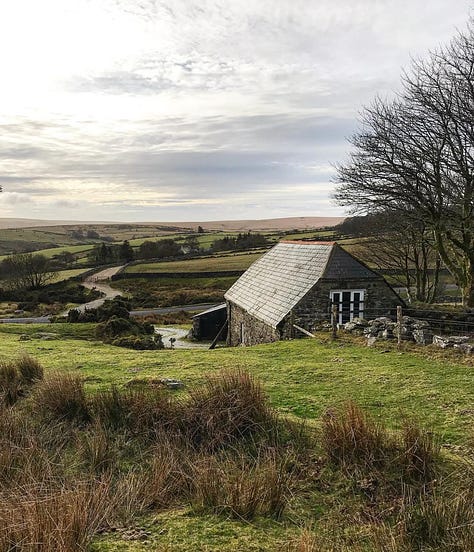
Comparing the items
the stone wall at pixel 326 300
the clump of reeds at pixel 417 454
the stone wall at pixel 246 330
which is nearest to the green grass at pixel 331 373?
the clump of reeds at pixel 417 454

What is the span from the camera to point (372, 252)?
3547cm

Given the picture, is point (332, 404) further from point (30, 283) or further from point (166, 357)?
point (30, 283)

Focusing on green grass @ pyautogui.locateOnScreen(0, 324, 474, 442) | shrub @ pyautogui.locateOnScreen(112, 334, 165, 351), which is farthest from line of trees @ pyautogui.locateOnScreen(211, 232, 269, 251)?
green grass @ pyautogui.locateOnScreen(0, 324, 474, 442)

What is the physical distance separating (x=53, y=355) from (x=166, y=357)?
4882 millimetres

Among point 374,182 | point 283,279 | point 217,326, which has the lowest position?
point 217,326

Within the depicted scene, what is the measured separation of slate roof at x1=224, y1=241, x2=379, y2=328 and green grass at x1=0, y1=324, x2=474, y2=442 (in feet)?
12.0

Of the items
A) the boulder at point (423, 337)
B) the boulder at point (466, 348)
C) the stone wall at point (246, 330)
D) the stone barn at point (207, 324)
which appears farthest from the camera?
the stone barn at point (207, 324)

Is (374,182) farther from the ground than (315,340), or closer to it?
farther from the ground

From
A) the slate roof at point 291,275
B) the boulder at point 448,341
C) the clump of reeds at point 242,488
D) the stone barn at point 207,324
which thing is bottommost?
the stone barn at point 207,324

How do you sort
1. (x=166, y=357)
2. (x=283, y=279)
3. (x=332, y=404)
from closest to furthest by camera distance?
(x=332, y=404) → (x=166, y=357) → (x=283, y=279)

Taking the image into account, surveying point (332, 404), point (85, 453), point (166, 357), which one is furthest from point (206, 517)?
point (166, 357)

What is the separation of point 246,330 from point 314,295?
6.16m

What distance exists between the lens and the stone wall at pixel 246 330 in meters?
22.0

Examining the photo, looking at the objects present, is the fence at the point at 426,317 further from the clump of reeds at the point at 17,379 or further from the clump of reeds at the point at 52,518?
the clump of reeds at the point at 52,518
